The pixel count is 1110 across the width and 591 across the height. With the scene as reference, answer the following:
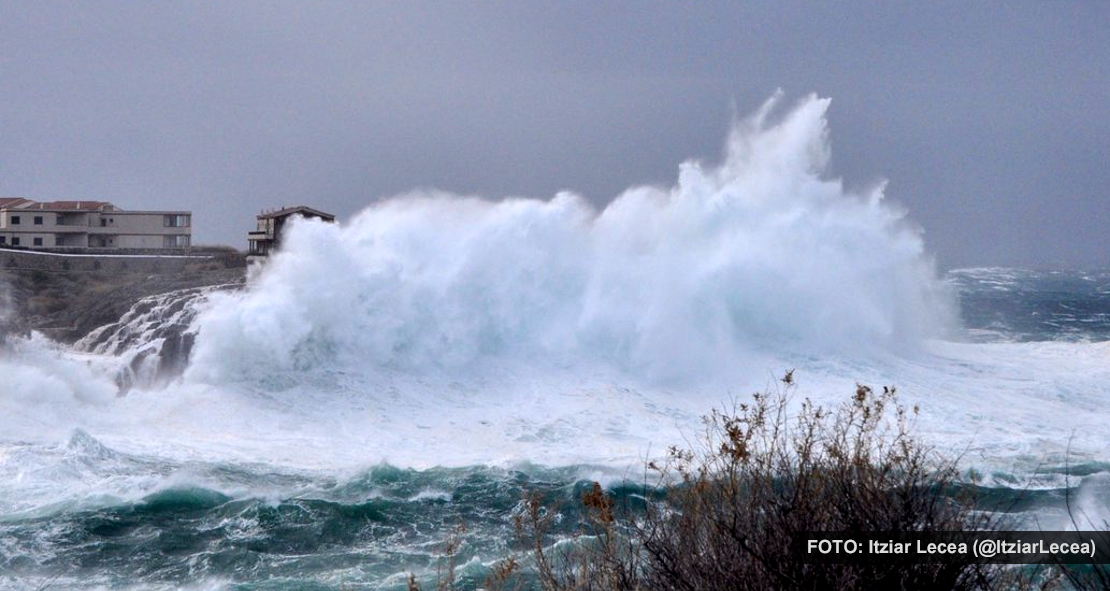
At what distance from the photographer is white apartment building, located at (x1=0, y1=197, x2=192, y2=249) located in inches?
1896

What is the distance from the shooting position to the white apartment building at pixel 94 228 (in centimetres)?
4816

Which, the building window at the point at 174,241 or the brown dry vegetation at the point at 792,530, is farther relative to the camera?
the building window at the point at 174,241

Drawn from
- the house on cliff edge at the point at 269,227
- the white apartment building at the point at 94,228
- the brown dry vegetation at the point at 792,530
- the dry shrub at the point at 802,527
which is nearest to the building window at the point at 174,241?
the white apartment building at the point at 94,228

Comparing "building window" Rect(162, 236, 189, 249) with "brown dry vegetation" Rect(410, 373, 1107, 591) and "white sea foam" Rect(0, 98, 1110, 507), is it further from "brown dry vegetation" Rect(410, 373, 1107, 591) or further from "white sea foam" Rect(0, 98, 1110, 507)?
"brown dry vegetation" Rect(410, 373, 1107, 591)

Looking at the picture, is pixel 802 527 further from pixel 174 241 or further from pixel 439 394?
pixel 174 241

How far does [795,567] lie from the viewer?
493 centimetres

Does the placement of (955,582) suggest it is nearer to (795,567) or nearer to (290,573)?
(795,567)

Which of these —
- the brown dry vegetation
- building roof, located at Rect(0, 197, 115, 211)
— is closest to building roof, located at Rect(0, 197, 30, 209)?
building roof, located at Rect(0, 197, 115, 211)

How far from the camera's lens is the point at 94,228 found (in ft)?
159

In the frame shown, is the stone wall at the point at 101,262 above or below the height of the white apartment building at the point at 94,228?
below

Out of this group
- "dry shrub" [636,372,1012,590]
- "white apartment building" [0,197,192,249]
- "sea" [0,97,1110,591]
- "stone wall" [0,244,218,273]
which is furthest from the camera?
"white apartment building" [0,197,192,249]

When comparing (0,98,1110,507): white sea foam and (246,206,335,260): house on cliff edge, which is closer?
(0,98,1110,507): white sea foam

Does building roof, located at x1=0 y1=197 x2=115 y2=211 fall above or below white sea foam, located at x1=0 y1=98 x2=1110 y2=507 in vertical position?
above

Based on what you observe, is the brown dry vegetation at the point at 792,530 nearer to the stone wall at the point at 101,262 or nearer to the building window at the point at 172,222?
the stone wall at the point at 101,262
